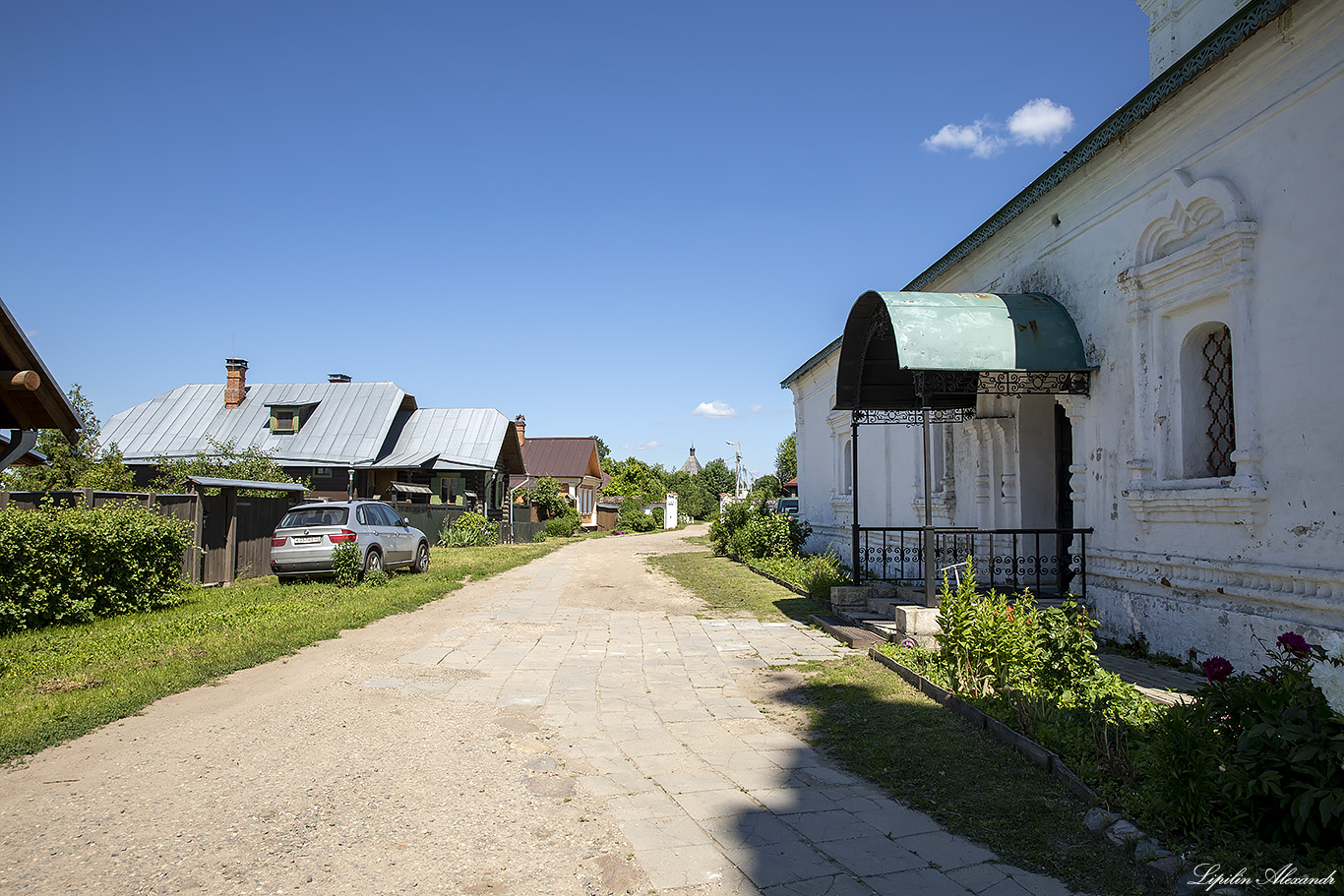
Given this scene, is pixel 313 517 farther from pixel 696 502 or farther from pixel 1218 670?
pixel 696 502

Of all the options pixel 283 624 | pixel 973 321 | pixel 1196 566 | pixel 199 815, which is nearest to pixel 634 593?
pixel 283 624

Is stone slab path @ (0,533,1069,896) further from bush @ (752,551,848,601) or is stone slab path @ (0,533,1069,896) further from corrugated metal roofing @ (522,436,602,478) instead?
corrugated metal roofing @ (522,436,602,478)

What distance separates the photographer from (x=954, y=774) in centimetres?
461

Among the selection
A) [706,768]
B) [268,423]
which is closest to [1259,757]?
[706,768]

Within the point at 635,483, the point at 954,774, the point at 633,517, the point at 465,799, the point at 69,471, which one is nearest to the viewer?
the point at 465,799

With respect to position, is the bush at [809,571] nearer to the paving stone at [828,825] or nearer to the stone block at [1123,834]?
the paving stone at [828,825]

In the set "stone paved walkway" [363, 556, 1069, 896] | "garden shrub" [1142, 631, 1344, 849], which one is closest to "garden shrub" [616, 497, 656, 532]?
"stone paved walkway" [363, 556, 1069, 896]

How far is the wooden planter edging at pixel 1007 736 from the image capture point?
4238 mm

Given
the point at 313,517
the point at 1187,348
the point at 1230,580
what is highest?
the point at 1187,348

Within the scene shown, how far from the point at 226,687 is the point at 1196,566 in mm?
8664

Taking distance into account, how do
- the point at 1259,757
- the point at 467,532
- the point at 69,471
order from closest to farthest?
the point at 1259,757, the point at 69,471, the point at 467,532

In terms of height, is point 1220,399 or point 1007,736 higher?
point 1220,399

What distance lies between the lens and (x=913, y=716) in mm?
5777

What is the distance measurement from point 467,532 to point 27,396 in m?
20.8
